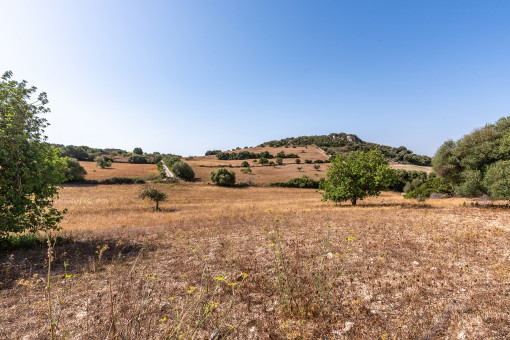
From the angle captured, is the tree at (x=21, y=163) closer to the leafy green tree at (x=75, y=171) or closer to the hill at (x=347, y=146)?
the leafy green tree at (x=75, y=171)

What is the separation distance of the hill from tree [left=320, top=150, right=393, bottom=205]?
311 feet

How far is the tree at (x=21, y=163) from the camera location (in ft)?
31.0

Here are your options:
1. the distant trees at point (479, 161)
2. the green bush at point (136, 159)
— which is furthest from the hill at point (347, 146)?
the green bush at point (136, 159)

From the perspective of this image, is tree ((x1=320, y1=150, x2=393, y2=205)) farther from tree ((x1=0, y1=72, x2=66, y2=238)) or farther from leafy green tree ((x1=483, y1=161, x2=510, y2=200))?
tree ((x1=0, y1=72, x2=66, y2=238))

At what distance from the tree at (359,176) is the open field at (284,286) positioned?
12.4m

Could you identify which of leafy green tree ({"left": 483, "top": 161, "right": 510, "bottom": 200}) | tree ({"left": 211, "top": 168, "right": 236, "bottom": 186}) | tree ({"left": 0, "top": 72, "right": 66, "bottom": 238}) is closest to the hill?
tree ({"left": 211, "top": 168, "right": 236, "bottom": 186})

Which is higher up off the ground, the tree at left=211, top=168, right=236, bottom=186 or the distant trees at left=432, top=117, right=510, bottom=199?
the distant trees at left=432, top=117, right=510, bottom=199

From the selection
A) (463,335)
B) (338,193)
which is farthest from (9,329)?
(338,193)

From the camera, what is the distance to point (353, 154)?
1073 inches

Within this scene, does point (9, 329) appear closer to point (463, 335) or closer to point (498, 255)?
point (463, 335)

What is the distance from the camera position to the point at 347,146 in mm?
158750

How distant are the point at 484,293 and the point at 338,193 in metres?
20.3

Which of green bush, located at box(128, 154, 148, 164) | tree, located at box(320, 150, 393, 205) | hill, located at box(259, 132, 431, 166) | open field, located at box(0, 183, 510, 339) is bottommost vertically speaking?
open field, located at box(0, 183, 510, 339)

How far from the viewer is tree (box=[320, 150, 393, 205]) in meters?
24.7
